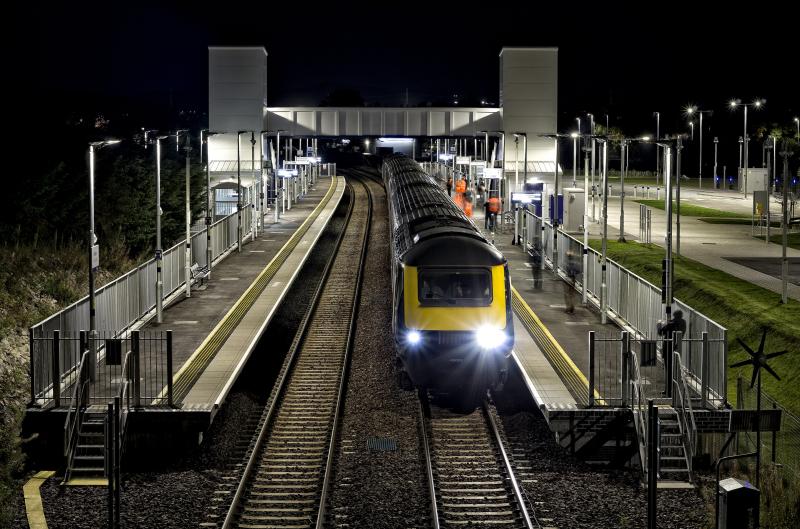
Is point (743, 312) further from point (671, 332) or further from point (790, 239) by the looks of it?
point (790, 239)

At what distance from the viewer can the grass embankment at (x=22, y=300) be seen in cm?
1812

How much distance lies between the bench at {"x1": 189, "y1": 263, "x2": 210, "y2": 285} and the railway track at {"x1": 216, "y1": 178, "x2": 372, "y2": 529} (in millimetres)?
3552

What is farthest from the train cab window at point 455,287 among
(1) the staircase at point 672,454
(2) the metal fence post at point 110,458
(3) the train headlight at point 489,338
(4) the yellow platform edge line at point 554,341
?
(2) the metal fence post at point 110,458

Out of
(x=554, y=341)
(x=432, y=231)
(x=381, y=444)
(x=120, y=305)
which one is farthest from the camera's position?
(x=554, y=341)

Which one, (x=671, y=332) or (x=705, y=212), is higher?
(x=705, y=212)

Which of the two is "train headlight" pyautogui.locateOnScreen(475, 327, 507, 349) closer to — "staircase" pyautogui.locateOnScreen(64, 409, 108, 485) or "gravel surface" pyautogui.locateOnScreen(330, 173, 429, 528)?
"gravel surface" pyautogui.locateOnScreen(330, 173, 429, 528)

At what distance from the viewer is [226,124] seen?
230 ft

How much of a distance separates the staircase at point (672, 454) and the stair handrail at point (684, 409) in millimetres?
58

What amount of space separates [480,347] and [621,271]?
7.00 meters

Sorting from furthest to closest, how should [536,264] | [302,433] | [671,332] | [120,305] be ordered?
[536,264], [120,305], [671,332], [302,433]

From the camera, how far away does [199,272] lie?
109 ft

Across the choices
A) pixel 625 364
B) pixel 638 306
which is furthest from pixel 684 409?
pixel 638 306

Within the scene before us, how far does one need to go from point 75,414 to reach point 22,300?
9748 millimetres

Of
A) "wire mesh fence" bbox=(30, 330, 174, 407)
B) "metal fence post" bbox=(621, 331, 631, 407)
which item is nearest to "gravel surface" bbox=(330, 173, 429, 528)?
"wire mesh fence" bbox=(30, 330, 174, 407)
